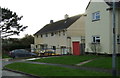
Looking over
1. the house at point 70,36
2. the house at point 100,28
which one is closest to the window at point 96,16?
the house at point 100,28

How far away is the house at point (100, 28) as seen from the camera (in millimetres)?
25141

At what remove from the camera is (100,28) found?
26781mm

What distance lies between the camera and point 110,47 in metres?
24.9

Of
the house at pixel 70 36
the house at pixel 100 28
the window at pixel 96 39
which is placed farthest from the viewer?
the house at pixel 70 36

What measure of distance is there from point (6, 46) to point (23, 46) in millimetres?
4136

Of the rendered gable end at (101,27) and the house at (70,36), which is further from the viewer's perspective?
the house at (70,36)

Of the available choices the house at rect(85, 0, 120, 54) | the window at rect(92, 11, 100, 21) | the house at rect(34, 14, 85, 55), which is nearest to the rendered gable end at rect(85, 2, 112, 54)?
the house at rect(85, 0, 120, 54)

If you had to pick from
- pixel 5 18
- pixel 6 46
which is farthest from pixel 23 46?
pixel 5 18

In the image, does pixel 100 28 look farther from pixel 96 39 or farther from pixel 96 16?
pixel 96 16

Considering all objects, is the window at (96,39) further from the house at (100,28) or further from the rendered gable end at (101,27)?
the rendered gable end at (101,27)

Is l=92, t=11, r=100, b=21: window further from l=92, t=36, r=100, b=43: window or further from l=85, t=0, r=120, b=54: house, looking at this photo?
l=92, t=36, r=100, b=43: window

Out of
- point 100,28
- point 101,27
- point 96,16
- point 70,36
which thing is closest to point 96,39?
point 100,28

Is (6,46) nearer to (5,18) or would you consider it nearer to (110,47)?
(5,18)

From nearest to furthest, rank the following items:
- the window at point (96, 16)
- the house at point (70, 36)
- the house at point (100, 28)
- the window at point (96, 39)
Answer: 1. the house at point (100, 28)
2. the window at point (96, 39)
3. the window at point (96, 16)
4. the house at point (70, 36)
